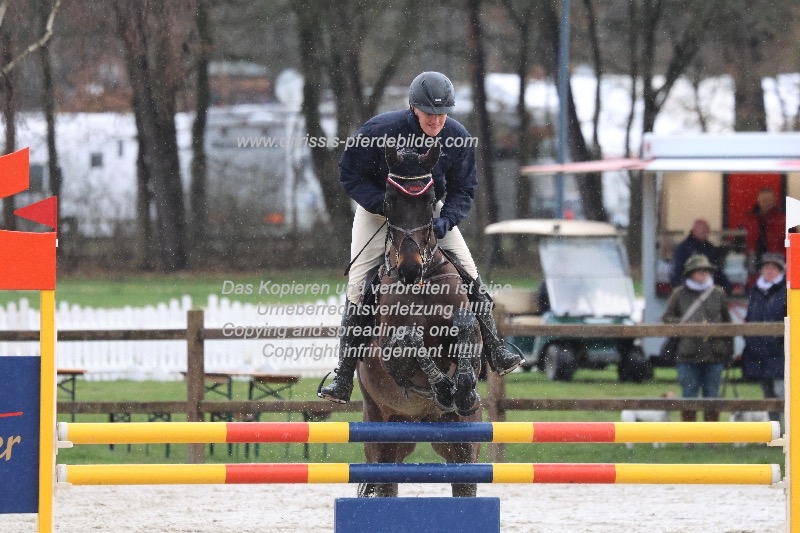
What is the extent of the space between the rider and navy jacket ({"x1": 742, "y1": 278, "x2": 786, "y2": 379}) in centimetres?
492

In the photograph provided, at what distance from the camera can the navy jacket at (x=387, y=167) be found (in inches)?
223

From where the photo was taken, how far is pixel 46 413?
186 inches

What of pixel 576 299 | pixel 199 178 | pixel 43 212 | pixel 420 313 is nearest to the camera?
pixel 43 212

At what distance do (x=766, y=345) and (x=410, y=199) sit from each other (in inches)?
223

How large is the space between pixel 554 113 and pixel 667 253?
35.9 ft

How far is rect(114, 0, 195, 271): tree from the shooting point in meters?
12.3

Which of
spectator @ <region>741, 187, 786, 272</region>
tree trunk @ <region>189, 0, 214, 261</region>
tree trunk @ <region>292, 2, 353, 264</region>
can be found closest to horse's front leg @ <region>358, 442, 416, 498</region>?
spectator @ <region>741, 187, 786, 272</region>

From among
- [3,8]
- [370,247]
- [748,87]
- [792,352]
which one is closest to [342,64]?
[748,87]

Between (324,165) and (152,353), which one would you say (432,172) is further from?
(324,165)

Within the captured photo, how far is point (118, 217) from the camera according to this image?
77.0 feet

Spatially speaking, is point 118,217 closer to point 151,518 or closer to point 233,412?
point 233,412

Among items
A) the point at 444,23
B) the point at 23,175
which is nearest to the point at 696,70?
the point at 444,23

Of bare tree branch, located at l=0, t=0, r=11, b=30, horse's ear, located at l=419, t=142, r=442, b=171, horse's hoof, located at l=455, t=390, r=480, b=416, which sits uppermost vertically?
bare tree branch, located at l=0, t=0, r=11, b=30

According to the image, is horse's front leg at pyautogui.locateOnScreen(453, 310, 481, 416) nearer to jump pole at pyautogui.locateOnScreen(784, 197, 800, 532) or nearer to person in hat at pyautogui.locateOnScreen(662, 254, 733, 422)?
jump pole at pyautogui.locateOnScreen(784, 197, 800, 532)
